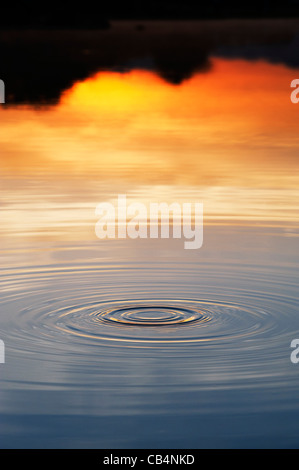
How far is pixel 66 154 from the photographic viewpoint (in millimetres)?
18469

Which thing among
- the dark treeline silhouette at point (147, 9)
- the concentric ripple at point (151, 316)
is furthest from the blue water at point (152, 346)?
the dark treeline silhouette at point (147, 9)

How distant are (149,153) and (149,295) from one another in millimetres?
9045

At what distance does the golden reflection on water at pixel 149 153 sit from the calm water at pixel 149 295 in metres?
0.06

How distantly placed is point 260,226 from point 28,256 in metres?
2.91

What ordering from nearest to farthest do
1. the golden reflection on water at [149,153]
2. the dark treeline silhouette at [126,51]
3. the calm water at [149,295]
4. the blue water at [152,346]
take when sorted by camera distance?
the blue water at [152,346] → the calm water at [149,295] → the golden reflection on water at [149,153] → the dark treeline silhouette at [126,51]

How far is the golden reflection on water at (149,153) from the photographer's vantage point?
13.5 metres

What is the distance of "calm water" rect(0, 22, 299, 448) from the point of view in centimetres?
666

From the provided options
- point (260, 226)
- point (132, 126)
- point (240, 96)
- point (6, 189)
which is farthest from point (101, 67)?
point (260, 226)

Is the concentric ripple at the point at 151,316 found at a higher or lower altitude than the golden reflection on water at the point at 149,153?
lower

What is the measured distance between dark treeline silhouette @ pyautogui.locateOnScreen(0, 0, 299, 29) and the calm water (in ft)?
147

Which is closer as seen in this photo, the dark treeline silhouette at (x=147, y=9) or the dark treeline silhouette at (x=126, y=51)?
the dark treeline silhouette at (x=126, y=51)

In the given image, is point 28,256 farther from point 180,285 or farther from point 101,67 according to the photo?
point 101,67

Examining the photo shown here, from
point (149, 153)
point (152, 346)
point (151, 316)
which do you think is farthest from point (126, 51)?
point (152, 346)

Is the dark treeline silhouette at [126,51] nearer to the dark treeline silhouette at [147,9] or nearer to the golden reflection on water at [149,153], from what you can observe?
the golden reflection on water at [149,153]
